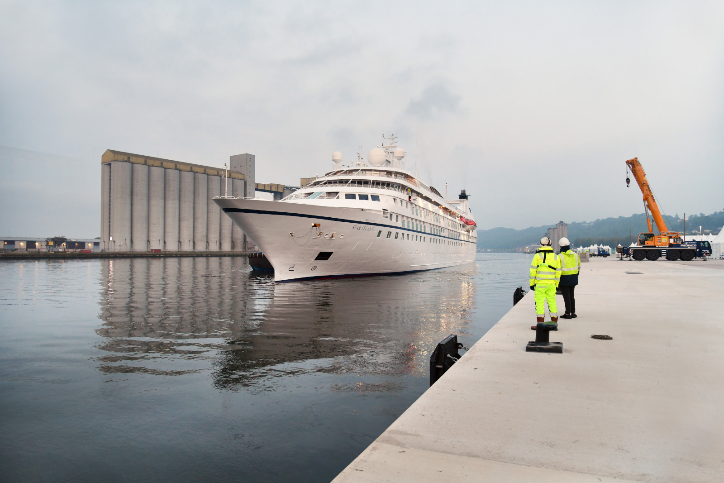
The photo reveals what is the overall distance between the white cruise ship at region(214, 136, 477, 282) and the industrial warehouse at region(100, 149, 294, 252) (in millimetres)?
50674

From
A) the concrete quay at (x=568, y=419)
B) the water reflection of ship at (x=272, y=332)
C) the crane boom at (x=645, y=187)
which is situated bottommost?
the water reflection of ship at (x=272, y=332)

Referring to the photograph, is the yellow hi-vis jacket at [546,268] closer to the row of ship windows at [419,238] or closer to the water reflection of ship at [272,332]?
the water reflection of ship at [272,332]

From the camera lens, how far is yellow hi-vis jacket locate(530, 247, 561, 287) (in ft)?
28.1

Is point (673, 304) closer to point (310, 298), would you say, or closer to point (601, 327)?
point (601, 327)

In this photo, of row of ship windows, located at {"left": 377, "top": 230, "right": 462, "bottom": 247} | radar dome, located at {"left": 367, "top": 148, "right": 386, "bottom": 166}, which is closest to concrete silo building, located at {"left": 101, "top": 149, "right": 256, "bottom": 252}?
radar dome, located at {"left": 367, "top": 148, "right": 386, "bottom": 166}

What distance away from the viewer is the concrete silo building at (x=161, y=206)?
9394 cm

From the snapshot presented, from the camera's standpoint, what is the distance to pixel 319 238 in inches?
1115

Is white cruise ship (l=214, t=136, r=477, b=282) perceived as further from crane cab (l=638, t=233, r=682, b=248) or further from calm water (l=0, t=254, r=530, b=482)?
crane cab (l=638, t=233, r=682, b=248)

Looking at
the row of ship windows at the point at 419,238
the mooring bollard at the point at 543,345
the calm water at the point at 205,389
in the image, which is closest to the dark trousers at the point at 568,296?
the calm water at the point at 205,389

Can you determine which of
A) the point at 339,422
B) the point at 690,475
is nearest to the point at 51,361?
the point at 339,422

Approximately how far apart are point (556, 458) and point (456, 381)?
2061 mm

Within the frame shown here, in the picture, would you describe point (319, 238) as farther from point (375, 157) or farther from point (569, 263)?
point (569, 263)

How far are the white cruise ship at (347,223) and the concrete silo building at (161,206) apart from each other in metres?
50.6

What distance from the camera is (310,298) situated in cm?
2023
